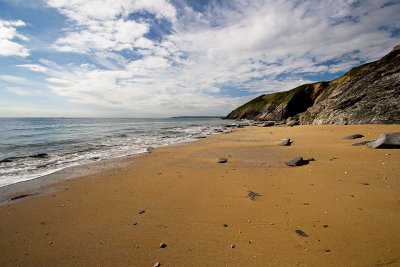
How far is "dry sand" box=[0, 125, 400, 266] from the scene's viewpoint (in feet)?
12.2

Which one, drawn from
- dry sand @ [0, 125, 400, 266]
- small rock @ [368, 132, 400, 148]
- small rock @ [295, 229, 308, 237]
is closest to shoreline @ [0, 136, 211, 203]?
dry sand @ [0, 125, 400, 266]

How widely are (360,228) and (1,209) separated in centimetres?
874

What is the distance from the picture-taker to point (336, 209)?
16.6 ft

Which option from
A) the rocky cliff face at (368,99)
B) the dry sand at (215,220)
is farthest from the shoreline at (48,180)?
the rocky cliff face at (368,99)

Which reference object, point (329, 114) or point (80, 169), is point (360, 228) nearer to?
point (80, 169)

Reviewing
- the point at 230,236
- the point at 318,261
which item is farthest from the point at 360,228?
the point at 230,236

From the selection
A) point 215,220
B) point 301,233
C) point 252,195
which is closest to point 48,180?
point 215,220

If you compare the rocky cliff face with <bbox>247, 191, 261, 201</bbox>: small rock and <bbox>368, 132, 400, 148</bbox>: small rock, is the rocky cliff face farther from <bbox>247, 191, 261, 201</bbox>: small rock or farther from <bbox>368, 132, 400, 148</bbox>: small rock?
<bbox>247, 191, 261, 201</bbox>: small rock

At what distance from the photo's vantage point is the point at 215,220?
4938 millimetres

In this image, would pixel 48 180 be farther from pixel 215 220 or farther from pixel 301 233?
pixel 301 233

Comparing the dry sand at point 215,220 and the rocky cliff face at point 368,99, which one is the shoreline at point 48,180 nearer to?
the dry sand at point 215,220

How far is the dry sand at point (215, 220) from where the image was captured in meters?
3.71

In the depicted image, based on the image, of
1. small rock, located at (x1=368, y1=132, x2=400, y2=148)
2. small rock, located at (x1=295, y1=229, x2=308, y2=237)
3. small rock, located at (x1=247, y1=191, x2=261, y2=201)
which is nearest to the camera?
small rock, located at (x1=295, y1=229, x2=308, y2=237)

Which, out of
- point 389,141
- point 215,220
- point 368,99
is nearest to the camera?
point 215,220
